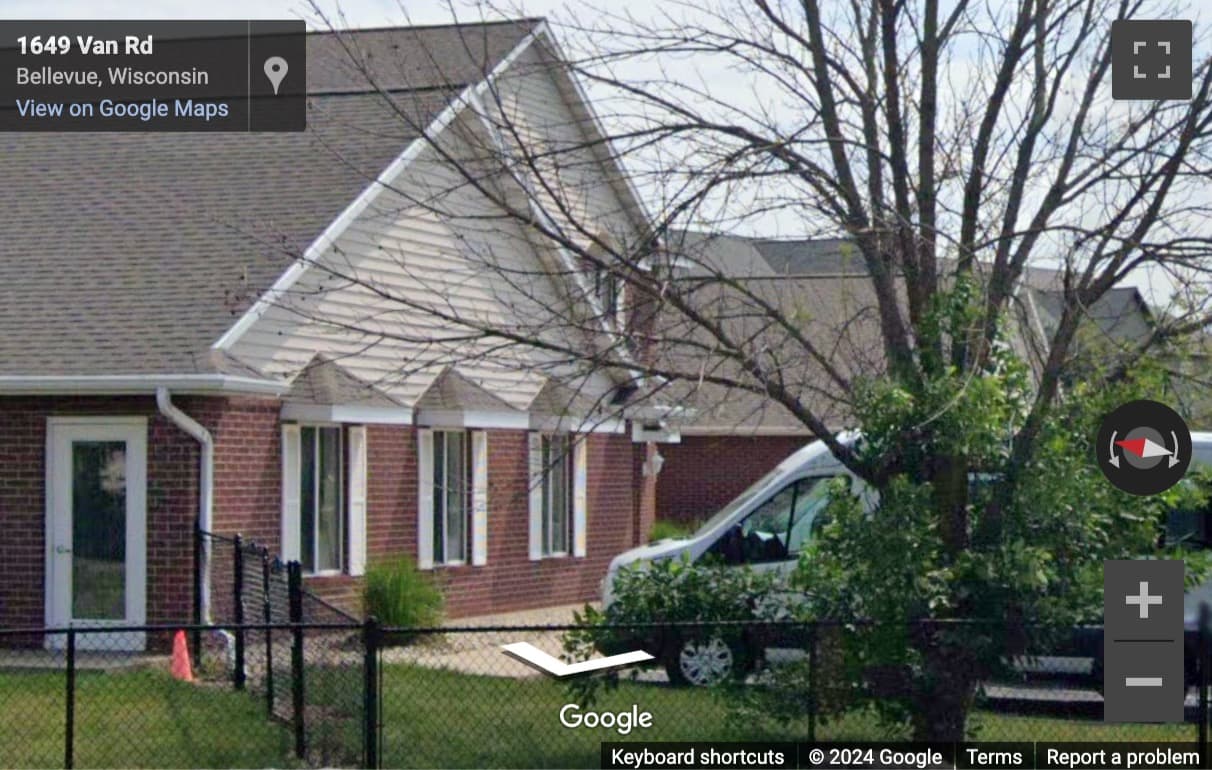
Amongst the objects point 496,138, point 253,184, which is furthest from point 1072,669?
A: point 253,184

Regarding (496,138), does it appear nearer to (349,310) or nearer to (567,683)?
(567,683)

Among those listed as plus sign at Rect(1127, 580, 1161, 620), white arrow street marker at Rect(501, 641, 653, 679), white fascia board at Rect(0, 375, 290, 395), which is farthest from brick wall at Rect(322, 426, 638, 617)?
plus sign at Rect(1127, 580, 1161, 620)

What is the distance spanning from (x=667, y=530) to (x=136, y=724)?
686 inches

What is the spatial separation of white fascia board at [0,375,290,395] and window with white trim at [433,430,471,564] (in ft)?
15.6

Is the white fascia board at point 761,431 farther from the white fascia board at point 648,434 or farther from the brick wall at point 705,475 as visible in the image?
the white fascia board at point 648,434

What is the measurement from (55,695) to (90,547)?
360 centimetres

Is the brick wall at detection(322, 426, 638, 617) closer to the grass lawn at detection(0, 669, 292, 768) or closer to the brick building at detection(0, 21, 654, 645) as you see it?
the brick building at detection(0, 21, 654, 645)

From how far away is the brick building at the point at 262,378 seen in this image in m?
18.0

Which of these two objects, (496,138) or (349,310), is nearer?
(496,138)

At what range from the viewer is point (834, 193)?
1114cm

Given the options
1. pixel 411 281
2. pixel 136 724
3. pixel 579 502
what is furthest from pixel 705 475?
pixel 136 724

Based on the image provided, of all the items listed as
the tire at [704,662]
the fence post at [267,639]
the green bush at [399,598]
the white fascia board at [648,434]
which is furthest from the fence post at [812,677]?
the white fascia board at [648,434]

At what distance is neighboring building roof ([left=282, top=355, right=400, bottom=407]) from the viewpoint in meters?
19.5

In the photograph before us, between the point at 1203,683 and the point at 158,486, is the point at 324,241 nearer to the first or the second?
the point at 158,486
